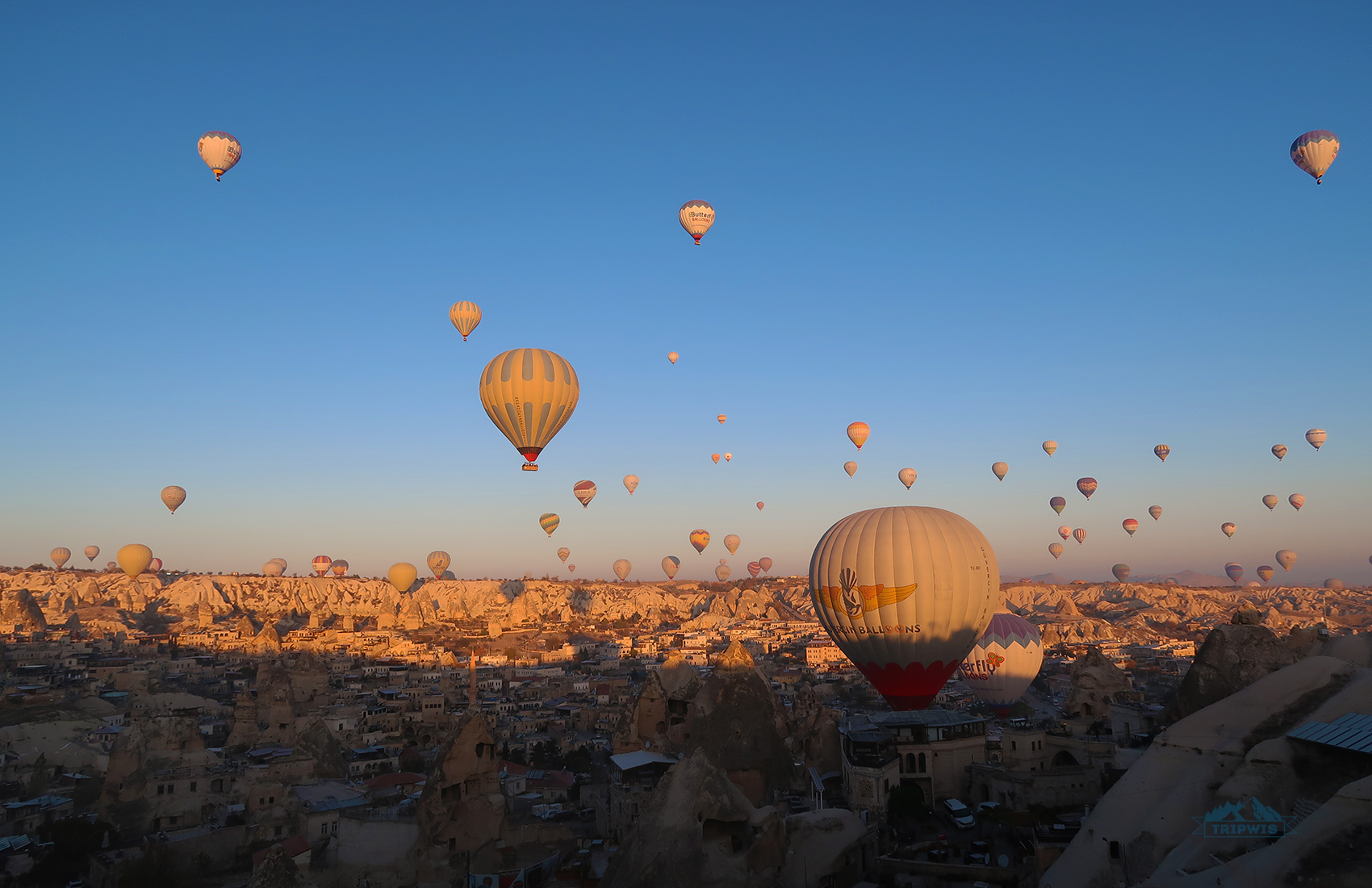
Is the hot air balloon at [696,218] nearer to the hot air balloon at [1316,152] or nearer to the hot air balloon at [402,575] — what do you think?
the hot air balloon at [1316,152]

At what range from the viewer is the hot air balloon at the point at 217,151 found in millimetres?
31047

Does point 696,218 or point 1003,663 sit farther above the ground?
point 696,218

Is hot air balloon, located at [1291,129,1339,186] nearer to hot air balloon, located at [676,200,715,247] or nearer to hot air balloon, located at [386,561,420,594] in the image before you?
hot air balloon, located at [676,200,715,247]

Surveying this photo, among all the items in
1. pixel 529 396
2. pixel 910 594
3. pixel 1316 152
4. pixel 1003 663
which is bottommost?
pixel 1003 663

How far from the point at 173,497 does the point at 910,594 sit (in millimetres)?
52632

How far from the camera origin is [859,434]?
4266 cm

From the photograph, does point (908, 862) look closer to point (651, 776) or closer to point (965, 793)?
point (965, 793)

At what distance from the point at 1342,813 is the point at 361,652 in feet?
281

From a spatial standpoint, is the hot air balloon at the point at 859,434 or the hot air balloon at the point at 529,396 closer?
the hot air balloon at the point at 529,396

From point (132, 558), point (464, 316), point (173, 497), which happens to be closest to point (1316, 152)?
point (464, 316)

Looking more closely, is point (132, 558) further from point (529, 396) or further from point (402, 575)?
point (529, 396)

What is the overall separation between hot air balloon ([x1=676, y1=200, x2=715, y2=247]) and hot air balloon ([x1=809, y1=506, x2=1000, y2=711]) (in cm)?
1471

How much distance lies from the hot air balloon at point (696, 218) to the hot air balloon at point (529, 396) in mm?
8916

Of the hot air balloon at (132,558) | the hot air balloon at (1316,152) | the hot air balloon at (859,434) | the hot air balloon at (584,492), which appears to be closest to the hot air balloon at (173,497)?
the hot air balloon at (132,558)
